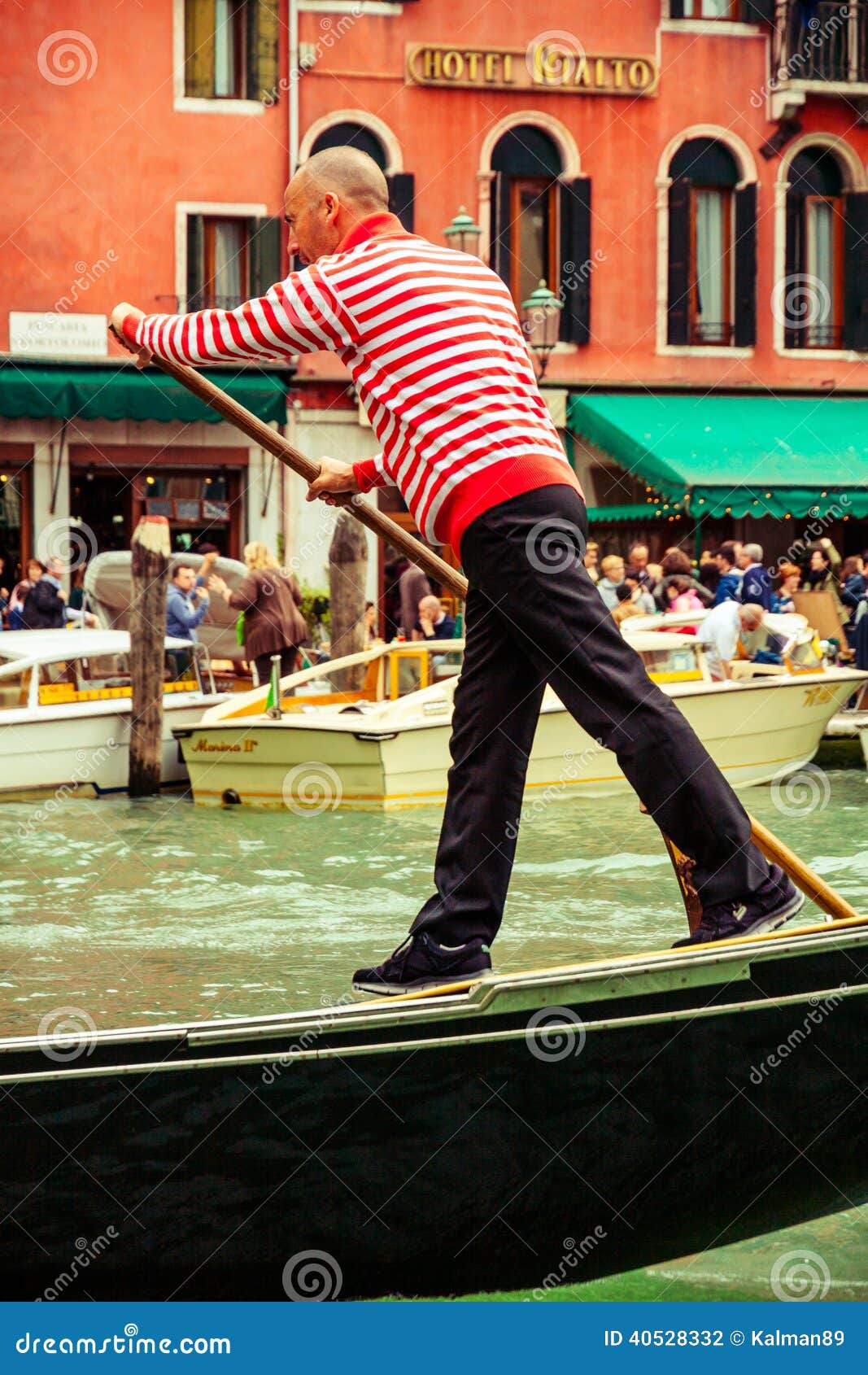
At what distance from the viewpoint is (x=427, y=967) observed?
130 inches

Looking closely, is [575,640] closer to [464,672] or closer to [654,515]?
[464,672]

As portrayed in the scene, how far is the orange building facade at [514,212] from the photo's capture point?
1825 cm

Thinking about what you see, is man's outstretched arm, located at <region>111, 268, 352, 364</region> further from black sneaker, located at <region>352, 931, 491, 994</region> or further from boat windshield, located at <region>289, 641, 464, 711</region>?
boat windshield, located at <region>289, 641, 464, 711</region>

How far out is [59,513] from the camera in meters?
18.1

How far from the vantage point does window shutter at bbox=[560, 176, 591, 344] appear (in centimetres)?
1955

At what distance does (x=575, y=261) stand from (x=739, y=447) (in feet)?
8.85

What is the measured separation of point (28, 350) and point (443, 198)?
4540 millimetres

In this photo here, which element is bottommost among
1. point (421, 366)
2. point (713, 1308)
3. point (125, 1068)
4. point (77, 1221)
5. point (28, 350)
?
point (713, 1308)

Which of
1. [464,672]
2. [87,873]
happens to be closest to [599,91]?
[87,873]

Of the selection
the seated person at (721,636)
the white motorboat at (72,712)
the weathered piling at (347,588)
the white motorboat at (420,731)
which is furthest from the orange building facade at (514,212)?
the white motorboat at (72,712)

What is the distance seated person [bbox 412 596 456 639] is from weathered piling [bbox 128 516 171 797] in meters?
2.47

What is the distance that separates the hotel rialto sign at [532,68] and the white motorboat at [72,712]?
372 inches

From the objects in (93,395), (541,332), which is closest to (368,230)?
(93,395)

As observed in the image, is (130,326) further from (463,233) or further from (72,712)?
(463,233)
